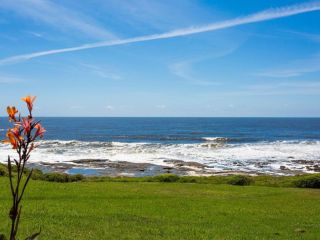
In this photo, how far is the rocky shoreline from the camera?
4965cm

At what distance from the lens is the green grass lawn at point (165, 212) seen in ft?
44.4

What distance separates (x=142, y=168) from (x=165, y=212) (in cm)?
3549

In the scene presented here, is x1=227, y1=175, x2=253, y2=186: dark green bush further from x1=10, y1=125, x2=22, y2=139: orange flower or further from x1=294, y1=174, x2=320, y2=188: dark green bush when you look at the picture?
x1=10, y1=125, x2=22, y2=139: orange flower

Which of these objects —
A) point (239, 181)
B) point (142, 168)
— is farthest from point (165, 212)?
point (142, 168)

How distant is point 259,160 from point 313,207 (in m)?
40.8

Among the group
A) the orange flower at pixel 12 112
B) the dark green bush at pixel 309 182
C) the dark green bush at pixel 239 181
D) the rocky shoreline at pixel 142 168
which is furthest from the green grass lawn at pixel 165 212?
the rocky shoreline at pixel 142 168

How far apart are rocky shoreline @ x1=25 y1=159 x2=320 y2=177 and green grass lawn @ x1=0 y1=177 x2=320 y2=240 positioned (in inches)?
852

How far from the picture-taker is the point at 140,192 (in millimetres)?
25156

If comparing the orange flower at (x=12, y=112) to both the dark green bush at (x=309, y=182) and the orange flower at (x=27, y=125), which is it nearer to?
the orange flower at (x=27, y=125)

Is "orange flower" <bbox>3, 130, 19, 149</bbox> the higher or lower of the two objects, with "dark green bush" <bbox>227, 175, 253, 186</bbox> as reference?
higher

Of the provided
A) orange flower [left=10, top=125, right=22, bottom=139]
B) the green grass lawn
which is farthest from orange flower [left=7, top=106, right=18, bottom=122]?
the green grass lawn

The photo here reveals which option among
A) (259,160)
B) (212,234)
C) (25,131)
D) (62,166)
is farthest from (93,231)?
(259,160)

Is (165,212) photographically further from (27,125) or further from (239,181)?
(27,125)

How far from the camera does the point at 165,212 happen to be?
60.3ft
